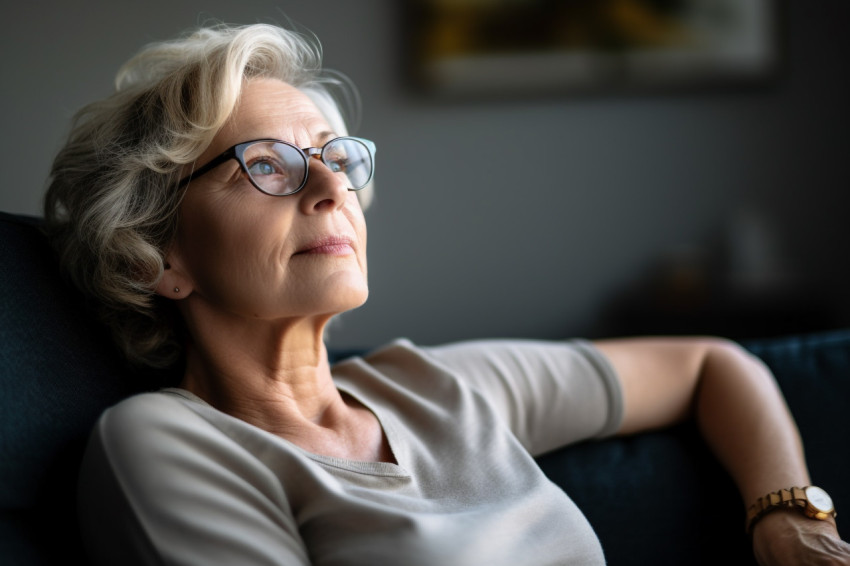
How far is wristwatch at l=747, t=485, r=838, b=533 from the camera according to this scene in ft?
3.65

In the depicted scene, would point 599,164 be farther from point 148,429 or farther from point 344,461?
point 148,429

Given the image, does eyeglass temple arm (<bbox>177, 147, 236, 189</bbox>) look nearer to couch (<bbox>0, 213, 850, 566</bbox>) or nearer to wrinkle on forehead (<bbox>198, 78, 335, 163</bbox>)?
wrinkle on forehead (<bbox>198, 78, 335, 163</bbox>)

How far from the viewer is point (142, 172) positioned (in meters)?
1.14

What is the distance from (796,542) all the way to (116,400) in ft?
3.32

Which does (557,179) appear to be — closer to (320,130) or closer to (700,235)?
(700,235)

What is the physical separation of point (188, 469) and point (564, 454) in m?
0.67

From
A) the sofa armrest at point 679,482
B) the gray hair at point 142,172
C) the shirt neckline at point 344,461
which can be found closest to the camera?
the shirt neckline at point 344,461

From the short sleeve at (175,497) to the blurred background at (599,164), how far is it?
8.15 ft

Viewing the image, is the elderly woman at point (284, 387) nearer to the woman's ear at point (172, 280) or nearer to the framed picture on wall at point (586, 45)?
the woman's ear at point (172, 280)

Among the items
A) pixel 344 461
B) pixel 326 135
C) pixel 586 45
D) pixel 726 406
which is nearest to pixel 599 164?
pixel 586 45

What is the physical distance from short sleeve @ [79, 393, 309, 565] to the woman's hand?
689 mm

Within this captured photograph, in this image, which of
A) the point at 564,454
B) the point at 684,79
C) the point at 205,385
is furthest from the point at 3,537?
the point at 684,79

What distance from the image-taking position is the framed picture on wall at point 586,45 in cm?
342

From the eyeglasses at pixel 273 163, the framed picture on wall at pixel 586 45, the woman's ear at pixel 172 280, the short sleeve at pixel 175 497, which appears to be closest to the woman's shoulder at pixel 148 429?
the short sleeve at pixel 175 497
